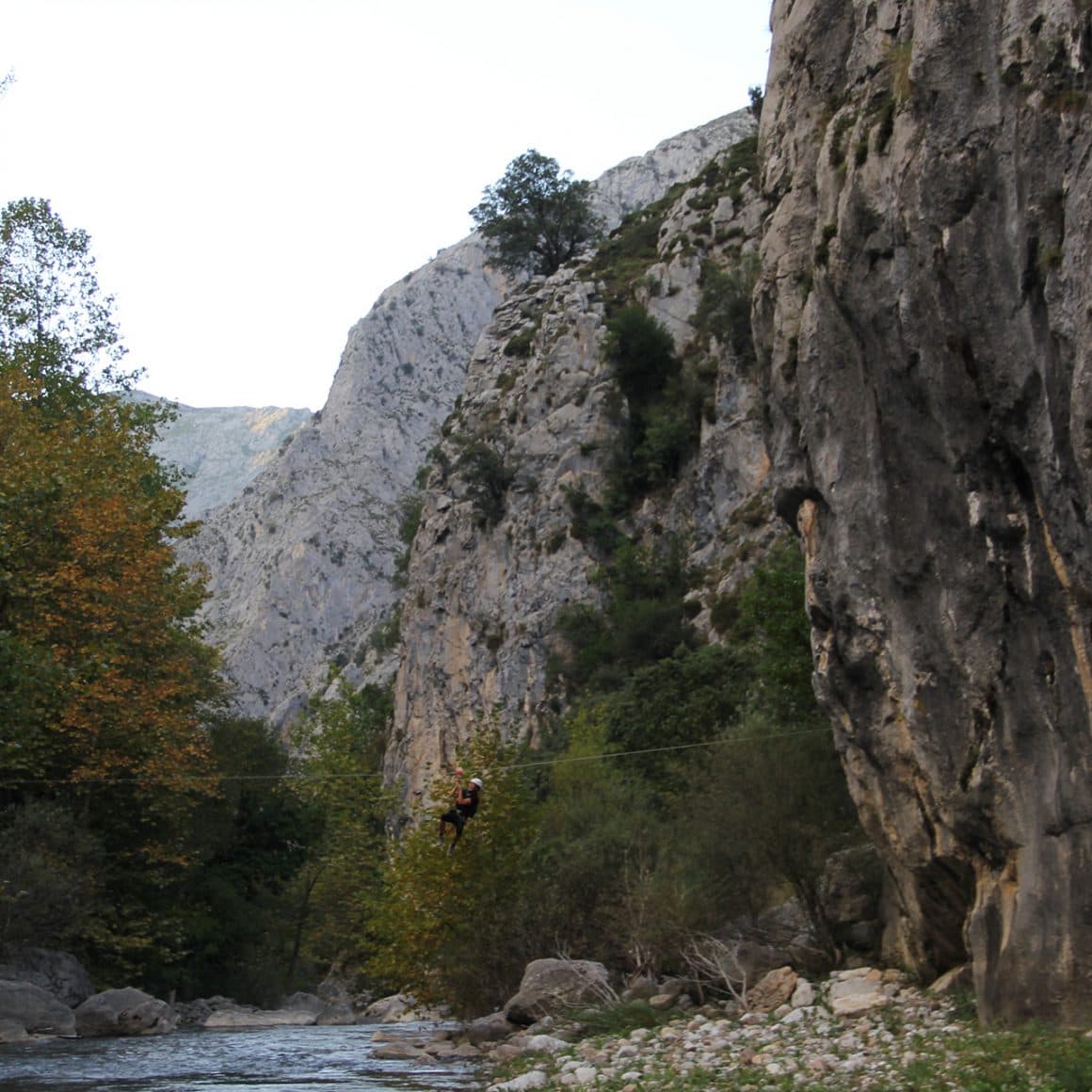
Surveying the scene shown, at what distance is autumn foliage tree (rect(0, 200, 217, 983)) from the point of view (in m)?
29.3

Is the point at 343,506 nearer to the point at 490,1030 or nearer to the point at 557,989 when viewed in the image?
the point at 490,1030

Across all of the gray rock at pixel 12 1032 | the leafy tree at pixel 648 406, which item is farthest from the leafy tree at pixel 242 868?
the leafy tree at pixel 648 406

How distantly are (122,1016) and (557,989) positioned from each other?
10.7m

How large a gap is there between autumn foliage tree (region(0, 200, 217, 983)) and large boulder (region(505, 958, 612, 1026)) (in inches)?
412

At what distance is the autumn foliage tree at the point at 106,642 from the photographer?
2931cm

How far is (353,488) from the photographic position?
10962 cm

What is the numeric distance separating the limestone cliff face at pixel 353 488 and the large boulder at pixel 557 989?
66.6m

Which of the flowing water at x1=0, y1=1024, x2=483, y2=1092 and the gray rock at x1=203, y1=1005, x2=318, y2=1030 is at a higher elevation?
the flowing water at x1=0, y1=1024, x2=483, y2=1092

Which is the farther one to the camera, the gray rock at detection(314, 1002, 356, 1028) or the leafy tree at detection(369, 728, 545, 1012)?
the gray rock at detection(314, 1002, 356, 1028)

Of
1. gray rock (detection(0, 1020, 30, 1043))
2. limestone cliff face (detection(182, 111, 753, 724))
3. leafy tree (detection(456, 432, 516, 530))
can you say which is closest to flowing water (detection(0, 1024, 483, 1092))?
gray rock (detection(0, 1020, 30, 1043))

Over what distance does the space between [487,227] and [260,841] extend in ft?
143

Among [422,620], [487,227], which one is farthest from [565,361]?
[487,227]

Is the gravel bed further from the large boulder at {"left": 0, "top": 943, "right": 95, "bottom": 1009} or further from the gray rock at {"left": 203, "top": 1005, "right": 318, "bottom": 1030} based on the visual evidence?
the gray rock at {"left": 203, "top": 1005, "right": 318, "bottom": 1030}

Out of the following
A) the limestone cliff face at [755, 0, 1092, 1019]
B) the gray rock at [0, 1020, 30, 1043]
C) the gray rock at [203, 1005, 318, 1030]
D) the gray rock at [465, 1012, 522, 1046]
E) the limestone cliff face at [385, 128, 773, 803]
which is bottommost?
the gray rock at [203, 1005, 318, 1030]
